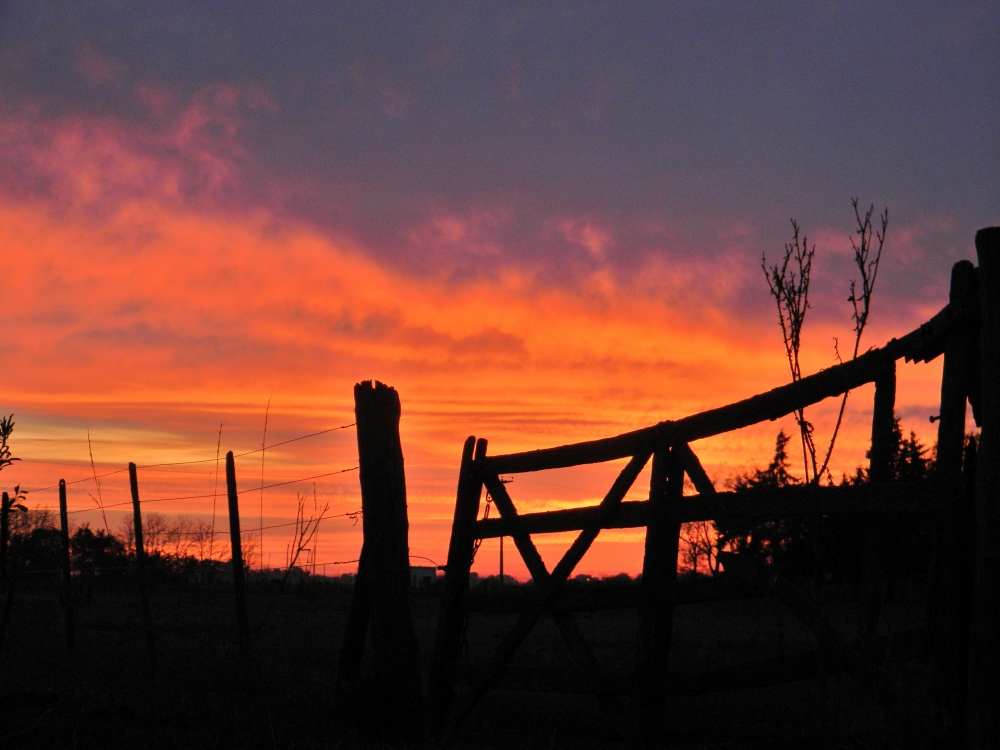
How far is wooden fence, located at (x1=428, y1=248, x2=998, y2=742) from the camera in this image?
3871 millimetres

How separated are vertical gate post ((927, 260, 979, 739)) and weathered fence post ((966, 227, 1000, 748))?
124mm

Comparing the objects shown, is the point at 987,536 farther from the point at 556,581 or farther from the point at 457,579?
the point at 457,579

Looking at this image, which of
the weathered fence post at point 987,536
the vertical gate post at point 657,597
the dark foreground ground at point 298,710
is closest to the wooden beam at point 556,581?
the dark foreground ground at point 298,710

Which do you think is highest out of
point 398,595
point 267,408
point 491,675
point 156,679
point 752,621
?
point 267,408

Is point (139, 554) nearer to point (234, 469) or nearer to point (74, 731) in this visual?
point (234, 469)

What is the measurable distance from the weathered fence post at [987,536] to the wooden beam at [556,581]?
1.93 metres

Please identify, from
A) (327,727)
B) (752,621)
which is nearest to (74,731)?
(327,727)

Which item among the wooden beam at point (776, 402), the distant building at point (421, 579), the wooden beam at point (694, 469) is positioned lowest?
the distant building at point (421, 579)

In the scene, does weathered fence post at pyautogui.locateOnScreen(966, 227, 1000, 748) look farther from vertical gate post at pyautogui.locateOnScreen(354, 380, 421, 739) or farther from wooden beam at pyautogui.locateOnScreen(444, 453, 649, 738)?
vertical gate post at pyautogui.locateOnScreen(354, 380, 421, 739)

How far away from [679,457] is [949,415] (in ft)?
4.93

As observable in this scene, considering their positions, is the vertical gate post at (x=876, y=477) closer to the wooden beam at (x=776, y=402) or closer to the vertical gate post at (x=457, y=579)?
the wooden beam at (x=776, y=402)

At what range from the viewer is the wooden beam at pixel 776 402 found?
409cm

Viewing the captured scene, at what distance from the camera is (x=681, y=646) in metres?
17.1

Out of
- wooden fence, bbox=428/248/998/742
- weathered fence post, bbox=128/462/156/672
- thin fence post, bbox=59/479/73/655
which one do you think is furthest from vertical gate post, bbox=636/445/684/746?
thin fence post, bbox=59/479/73/655
